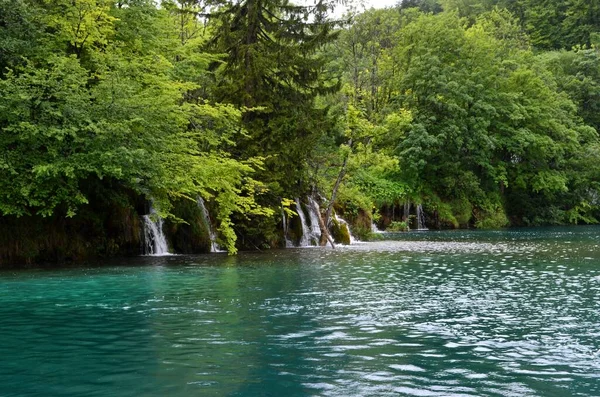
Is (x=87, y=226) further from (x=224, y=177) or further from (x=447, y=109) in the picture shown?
(x=447, y=109)

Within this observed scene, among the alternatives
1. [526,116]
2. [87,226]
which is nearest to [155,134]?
[87,226]

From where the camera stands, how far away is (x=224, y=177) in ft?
77.2

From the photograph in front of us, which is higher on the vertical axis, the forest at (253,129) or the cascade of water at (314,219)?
the forest at (253,129)

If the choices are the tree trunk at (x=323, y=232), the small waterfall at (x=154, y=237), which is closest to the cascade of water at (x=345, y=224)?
the tree trunk at (x=323, y=232)

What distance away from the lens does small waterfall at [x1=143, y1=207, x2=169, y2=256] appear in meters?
25.0

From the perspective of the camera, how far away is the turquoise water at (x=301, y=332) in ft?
24.5

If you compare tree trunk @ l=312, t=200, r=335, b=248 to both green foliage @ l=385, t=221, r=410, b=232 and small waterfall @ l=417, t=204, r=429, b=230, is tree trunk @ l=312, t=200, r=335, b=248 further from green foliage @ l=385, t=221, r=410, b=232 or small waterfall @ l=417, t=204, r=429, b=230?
small waterfall @ l=417, t=204, r=429, b=230

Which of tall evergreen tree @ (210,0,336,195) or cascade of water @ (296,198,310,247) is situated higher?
tall evergreen tree @ (210,0,336,195)

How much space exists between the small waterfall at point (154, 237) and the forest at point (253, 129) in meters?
0.35

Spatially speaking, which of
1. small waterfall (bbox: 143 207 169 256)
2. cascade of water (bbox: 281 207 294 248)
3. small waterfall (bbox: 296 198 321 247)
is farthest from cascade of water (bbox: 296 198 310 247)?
small waterfall (bbox: 143 207 169 256)

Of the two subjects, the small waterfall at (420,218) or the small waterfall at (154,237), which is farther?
the small waterfall at (420,218)

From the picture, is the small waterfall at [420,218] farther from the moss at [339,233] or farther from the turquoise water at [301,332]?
the turquoise water at [301,332]

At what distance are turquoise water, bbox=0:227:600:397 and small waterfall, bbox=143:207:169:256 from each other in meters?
5.62

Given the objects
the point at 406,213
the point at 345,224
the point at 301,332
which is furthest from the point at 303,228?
the point at 301,332
